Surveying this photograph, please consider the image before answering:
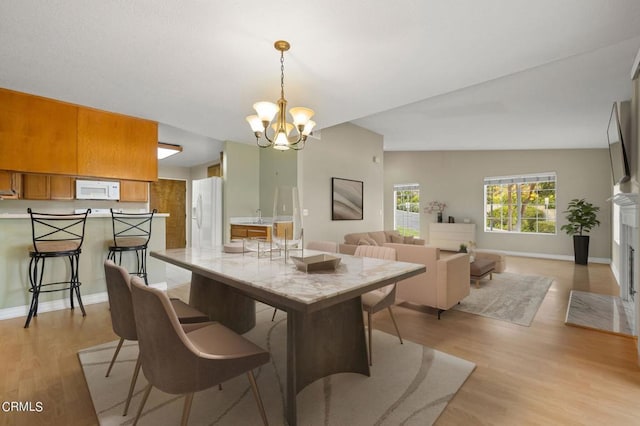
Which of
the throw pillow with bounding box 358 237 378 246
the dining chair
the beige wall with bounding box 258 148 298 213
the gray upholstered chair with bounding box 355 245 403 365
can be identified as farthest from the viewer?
the beige wall with bounding box 258 148 298 213

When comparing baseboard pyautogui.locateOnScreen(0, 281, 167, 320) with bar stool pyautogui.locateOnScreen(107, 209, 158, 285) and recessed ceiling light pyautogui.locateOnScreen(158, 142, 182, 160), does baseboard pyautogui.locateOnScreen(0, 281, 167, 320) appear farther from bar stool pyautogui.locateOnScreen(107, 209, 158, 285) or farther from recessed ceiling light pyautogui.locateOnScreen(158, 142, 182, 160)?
recessed ceiling light pyautogui.locateOnScreen(158, 142, 182, 160)

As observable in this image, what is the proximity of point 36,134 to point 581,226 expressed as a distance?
911 cm

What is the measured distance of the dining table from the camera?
4.01 ft

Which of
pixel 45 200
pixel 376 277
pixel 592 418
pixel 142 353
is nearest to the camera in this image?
pixel 142 353

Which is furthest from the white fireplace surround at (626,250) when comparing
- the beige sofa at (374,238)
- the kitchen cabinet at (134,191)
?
the kitchen cabinet at (134,191)

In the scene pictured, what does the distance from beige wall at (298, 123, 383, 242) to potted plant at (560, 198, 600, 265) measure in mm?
3989

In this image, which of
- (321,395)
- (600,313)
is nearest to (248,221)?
(321,395)

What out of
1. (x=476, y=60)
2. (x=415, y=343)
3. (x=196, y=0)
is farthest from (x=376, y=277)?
(x=476, y=60)

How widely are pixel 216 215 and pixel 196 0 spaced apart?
4.12 metres

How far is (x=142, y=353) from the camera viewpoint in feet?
4.09

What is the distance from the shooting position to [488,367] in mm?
2105

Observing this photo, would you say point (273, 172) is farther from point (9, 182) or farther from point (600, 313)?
point (600, 313)

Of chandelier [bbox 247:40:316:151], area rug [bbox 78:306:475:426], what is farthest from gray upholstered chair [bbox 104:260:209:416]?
chandelier [bbox 247:40:316:151]

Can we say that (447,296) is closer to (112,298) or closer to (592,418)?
(592,418)
